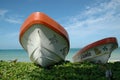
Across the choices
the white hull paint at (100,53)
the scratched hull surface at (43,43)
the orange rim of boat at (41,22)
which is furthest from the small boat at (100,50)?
the orange rim of boat at (41,22)

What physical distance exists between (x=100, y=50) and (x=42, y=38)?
3.72 metres

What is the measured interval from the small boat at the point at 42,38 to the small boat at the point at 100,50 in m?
2.43

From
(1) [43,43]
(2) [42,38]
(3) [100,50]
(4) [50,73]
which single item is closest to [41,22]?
(2) [42,38]

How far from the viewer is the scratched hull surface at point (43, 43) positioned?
861cm

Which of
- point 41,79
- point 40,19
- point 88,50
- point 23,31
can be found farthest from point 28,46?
point 88,50

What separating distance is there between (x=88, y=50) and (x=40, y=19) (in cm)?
384

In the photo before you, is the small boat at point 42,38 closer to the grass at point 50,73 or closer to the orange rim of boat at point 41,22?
the orange rim of boat at point 41,22

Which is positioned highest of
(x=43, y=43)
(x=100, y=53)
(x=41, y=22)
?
(x=41, y=22)

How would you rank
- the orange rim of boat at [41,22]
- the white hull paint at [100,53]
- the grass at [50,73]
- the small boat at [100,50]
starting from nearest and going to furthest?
the grass at [50,73] < the orange rim of boat at [41,22] < the small boat at [100,50] < the white hull paint at [100,53]

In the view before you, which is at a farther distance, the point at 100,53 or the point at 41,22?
the point at 100,53

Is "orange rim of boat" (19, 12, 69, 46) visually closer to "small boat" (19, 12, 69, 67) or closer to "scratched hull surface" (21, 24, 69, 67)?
"small boat" (19, 12, 69, 67)

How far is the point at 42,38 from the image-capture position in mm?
8633

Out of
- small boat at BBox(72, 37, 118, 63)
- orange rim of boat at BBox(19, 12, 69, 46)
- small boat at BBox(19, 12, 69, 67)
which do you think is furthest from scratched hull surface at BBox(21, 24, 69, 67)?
small boat at BBox(72, 37, 118, 63)

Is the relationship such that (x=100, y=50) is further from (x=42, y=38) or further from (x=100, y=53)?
(x=42, y=38)
